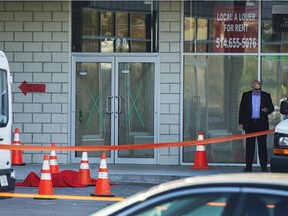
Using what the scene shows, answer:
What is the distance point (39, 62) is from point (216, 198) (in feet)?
43.0

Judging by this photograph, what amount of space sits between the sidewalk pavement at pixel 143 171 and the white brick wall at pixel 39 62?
2.74ft

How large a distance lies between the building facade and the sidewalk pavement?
35 centimetres

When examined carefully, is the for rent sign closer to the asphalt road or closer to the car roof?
the asphalt road

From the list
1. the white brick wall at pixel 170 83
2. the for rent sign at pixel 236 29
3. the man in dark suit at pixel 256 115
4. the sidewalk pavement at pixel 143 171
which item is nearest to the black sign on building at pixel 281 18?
the for rent sign at pixel 236 29

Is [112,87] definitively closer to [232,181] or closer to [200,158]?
[200,158]

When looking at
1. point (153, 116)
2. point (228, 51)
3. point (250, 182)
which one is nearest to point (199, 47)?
point (228, 51)

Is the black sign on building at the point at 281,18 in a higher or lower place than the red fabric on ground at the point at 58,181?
higher

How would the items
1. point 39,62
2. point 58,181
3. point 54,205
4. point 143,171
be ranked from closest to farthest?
point 54,205 → point 58,181 → point 143,171 → point 39,62

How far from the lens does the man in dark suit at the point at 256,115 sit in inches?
593

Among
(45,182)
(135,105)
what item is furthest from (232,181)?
(135,105)

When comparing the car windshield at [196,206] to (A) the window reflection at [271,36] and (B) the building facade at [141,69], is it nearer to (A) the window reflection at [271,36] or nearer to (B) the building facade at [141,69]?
(B) the building facade at [141,69]

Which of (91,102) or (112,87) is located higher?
(112,87)

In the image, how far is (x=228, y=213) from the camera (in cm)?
366

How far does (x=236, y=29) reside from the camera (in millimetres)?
16297
